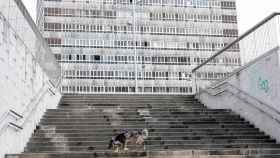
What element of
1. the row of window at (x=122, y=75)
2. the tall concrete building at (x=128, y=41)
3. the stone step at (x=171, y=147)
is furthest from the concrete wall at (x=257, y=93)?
the row of window at (x=122, y=75)

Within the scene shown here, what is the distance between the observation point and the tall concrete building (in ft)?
210

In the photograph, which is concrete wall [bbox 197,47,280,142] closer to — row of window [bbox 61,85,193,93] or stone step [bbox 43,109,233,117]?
stone step [bbox 43,109,233,117]

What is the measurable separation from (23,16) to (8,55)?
6.46 feet

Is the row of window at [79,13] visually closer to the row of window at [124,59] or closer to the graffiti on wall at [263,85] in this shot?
the row of window at [124,59]

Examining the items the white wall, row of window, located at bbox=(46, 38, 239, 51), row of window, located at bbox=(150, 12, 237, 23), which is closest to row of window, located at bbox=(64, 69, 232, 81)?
row of window, located at bbox=(46, 38, 239, 51)

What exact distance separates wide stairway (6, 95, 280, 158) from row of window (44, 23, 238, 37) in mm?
50214

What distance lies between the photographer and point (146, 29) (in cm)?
6769

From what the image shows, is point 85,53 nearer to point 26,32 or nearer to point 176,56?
point 176,56

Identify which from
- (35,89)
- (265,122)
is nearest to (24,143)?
(35,89)

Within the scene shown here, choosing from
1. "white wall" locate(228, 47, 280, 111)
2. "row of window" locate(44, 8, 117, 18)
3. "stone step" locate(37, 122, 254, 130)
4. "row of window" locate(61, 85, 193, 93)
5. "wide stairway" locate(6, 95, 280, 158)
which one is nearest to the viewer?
"wide stairway" locate(6, 95, 280, 158)

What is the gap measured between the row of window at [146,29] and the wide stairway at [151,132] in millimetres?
50214

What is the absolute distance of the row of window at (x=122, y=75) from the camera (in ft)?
208

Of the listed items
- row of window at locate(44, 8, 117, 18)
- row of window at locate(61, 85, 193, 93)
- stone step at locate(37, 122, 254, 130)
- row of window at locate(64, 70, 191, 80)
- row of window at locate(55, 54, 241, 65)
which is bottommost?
stone step at locate(37, 122, 254, 130)

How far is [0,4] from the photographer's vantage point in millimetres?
8992
